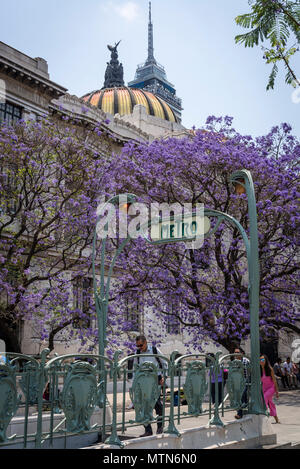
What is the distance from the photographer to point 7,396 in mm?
5648

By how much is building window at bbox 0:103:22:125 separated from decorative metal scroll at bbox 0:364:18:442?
20.1 metres

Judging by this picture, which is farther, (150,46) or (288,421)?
(150,46)

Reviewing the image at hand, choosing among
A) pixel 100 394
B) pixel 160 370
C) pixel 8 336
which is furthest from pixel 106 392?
pixel 8 336

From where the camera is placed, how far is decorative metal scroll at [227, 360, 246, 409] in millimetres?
9375

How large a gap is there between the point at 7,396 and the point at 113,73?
9230 cm

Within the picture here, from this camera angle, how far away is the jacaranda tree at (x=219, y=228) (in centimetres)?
2088

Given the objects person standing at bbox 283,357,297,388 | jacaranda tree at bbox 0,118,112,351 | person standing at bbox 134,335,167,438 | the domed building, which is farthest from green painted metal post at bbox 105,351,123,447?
the domed building

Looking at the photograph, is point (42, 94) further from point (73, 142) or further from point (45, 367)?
point (45, 367)

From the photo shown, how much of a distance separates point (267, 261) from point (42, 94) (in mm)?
14077

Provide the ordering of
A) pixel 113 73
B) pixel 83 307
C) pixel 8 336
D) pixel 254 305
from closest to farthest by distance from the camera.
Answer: pixel 254 305 → pixel 8 336 → pixel 83 307 → pixel 113 73

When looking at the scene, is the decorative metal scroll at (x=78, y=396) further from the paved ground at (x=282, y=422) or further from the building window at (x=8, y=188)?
the building window at (x=8, y=188)

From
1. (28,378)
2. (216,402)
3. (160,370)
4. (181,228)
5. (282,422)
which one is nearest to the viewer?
(28,378)

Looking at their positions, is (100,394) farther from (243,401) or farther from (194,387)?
(243,401)

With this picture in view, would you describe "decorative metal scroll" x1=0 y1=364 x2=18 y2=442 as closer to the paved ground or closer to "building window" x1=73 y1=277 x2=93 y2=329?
the paved ground
